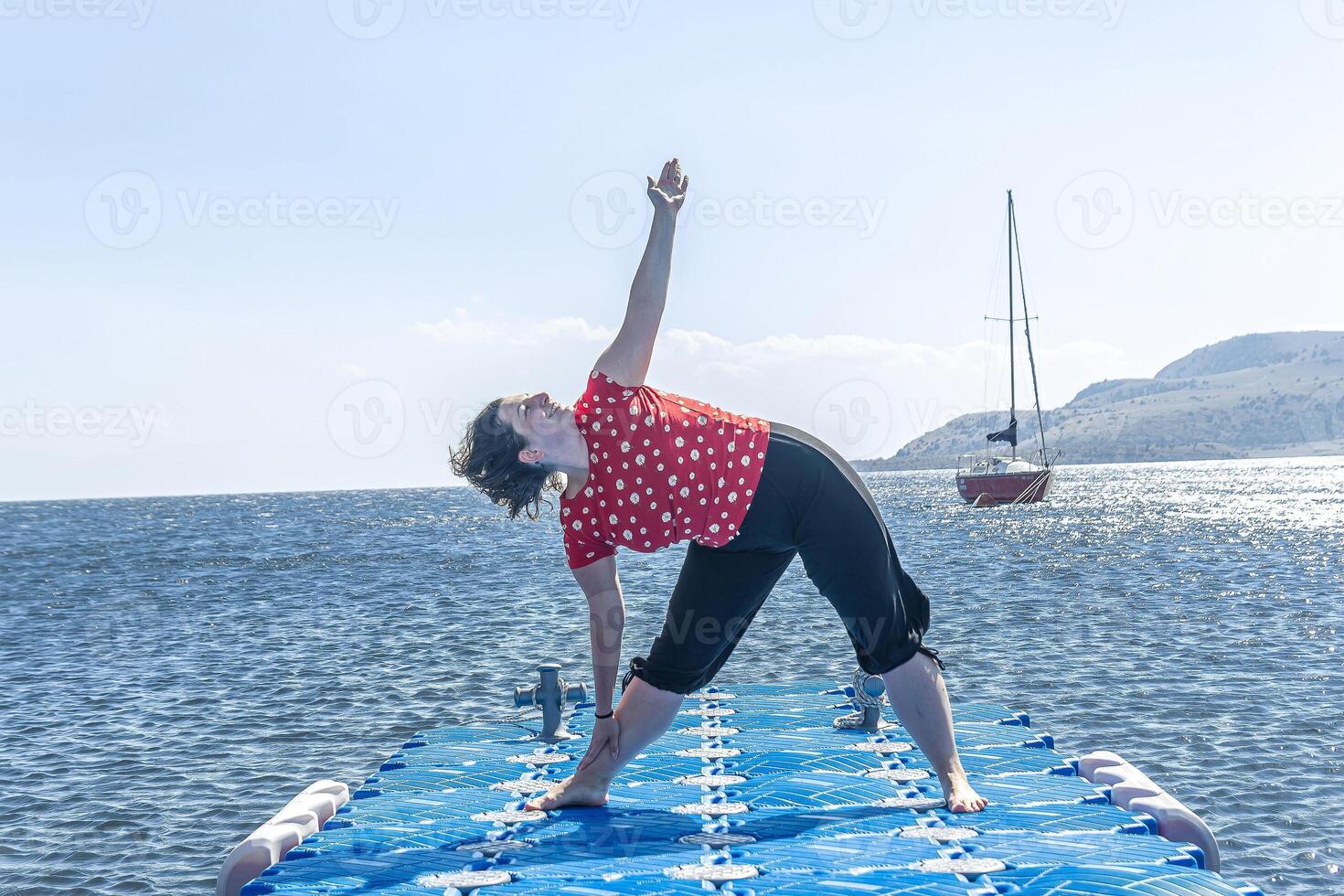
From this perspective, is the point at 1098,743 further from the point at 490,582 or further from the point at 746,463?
the point at 490,582

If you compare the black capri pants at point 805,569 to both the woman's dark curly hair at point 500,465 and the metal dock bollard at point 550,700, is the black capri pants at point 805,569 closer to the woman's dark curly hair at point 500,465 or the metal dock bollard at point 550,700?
the woman's dark curly hair at point 500,465

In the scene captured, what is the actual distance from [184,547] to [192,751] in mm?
59472

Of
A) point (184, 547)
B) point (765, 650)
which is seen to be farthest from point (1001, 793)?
point (184, 547)

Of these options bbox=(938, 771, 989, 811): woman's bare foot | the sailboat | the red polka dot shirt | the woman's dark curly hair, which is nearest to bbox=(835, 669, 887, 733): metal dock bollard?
bbox=(938, 771, 989, 811): woman's bare foot

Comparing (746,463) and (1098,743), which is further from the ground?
(746,463)

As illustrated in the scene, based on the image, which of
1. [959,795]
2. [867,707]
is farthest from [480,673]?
[959,795]

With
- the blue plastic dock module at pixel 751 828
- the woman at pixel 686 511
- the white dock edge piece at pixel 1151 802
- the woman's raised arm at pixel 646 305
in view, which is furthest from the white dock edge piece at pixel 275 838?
the white dock edge piece at pixel 1151 802

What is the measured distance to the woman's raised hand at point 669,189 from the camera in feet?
13.9

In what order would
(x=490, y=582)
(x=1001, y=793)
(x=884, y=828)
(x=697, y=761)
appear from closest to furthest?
(x=884, y=828), (x=1001, y=793), (x=697, y=761), (x=490, y=582)

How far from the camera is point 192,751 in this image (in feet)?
→ 44.1

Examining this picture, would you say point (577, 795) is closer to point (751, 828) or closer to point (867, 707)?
point (751, 828)

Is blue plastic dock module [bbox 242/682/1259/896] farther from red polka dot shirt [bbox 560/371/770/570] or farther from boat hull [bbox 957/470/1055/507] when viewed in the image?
boat hull [bbox 957/470/1055/507]

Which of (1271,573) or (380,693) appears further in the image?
(1271,573)

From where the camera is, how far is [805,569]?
4.43 metres
